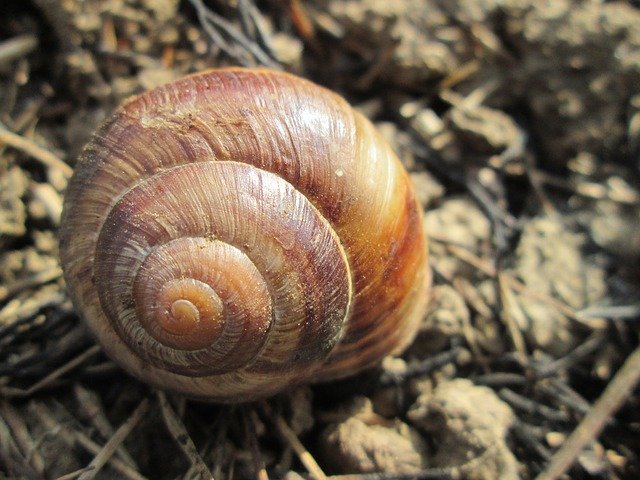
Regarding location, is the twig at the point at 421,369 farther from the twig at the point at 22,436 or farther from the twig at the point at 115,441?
the twig at the point at 22,436

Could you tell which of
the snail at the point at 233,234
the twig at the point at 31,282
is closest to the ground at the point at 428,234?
the twig at the point at 31,282

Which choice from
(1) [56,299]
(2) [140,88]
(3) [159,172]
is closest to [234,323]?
(3) [159,172]

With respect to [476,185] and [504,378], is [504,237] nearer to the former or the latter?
[476,185]

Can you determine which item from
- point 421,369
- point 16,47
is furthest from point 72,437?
point 16,47

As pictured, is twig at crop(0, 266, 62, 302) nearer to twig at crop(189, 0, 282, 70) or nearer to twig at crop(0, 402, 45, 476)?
twig at crop(0, 402, 45, 476)

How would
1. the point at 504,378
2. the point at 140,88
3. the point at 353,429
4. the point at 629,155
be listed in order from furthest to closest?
the point at 629,155 → the point at 140,88 → the point at 504,378 → the point at 353,429
